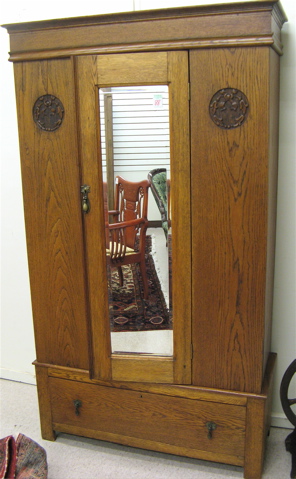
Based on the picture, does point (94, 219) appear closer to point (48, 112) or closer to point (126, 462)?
point (48, 112)

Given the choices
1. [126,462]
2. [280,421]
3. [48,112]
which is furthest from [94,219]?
[280,421]

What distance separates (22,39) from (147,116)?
0.57 meters

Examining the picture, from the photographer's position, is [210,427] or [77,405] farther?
[77,405]

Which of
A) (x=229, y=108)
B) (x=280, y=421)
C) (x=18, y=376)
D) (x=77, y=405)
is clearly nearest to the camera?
(x=229, y=108)

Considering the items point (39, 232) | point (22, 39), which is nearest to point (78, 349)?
point (39, 232)

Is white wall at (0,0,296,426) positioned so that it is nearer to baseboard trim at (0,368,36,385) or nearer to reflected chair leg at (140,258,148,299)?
baseboard trim at (0,368,36,385)

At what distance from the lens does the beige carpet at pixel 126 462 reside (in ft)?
6.55

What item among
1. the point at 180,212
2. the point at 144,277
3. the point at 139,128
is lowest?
the point at 144,277

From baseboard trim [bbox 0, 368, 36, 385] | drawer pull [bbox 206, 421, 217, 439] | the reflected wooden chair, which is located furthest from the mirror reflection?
baseboard trim [bbox 0, 368, 36, 385]

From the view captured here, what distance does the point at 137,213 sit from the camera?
190 cm

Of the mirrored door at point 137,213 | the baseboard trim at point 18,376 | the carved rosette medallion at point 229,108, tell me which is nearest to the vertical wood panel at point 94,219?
the mirrored door at point 137,213

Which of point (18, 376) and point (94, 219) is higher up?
point (94, 219)

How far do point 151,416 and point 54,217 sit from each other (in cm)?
91

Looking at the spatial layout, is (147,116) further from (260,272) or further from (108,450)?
(108,450)
